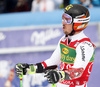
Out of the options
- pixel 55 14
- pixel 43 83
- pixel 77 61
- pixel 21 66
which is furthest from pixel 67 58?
pixel 55 14

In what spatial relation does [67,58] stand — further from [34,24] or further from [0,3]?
[0,3]

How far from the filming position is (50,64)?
4.46 meters

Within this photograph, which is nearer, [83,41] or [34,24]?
[83,41]

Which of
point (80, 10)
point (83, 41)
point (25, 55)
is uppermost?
point (80, 10)

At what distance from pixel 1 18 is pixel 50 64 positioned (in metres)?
2.97

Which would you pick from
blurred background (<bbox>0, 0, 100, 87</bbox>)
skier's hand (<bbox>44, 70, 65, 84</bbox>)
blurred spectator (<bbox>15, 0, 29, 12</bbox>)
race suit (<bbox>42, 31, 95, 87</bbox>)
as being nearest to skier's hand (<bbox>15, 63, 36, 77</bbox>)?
race suit (<bbox>42, 31, 95, 87</bbox>)

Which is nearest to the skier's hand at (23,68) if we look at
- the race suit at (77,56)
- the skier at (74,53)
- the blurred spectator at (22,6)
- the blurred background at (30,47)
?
the skier at (74,53)

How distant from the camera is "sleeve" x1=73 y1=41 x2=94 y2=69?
3916 millimetres

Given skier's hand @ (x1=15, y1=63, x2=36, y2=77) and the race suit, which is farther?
skier's hand @ (x1=15, y1=63, x2=36, y2=77)

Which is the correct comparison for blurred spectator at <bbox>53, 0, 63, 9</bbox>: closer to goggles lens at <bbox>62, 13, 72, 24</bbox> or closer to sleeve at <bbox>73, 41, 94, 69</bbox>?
goggles lens at <bbox>62, 13, 72, 24</bbox>

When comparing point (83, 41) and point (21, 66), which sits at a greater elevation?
point (83, 41)

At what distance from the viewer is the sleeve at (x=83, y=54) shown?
3.92 metres

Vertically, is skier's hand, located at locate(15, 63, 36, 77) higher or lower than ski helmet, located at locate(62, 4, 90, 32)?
lower

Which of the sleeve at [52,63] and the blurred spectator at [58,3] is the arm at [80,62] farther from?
the blurred spectator at [58,3]
